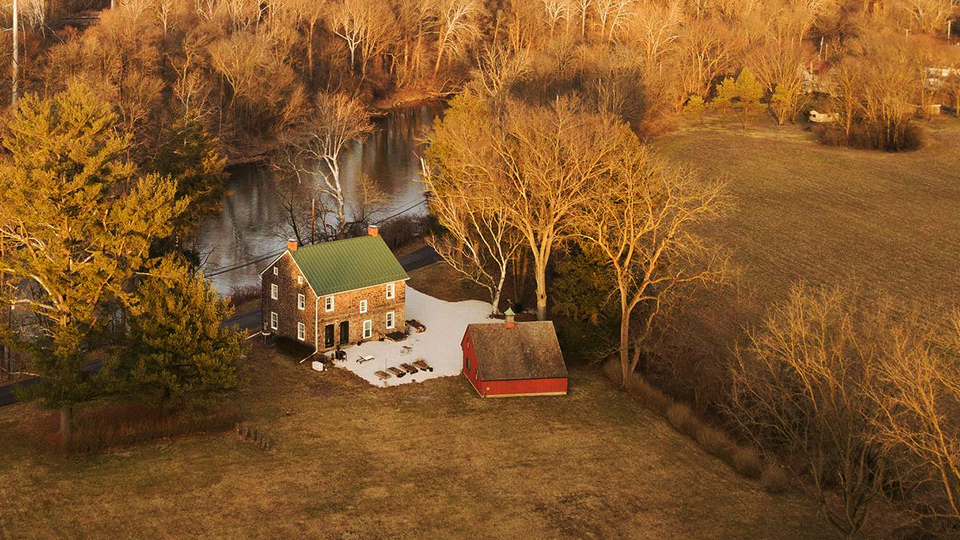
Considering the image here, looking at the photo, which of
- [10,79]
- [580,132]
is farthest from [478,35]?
[580,132]

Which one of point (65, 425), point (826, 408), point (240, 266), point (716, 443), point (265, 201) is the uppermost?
point (826, 408)

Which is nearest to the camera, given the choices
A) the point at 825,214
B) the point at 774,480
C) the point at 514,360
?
the point at 774,480

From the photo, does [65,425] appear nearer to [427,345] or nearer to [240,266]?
[427,345]

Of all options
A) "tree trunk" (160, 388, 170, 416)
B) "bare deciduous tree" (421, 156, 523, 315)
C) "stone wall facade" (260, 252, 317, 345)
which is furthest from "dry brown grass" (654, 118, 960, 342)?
"tree trunk" (160, 388, 170, 416)

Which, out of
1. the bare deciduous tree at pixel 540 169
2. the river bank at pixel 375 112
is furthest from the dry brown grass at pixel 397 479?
the river bank at pixel 375 112

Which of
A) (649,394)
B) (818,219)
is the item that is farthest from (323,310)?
(818,219)

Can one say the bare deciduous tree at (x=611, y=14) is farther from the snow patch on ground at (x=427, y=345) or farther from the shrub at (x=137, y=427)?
the shrub at (x=137, y=427)

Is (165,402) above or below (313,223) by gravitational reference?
below
